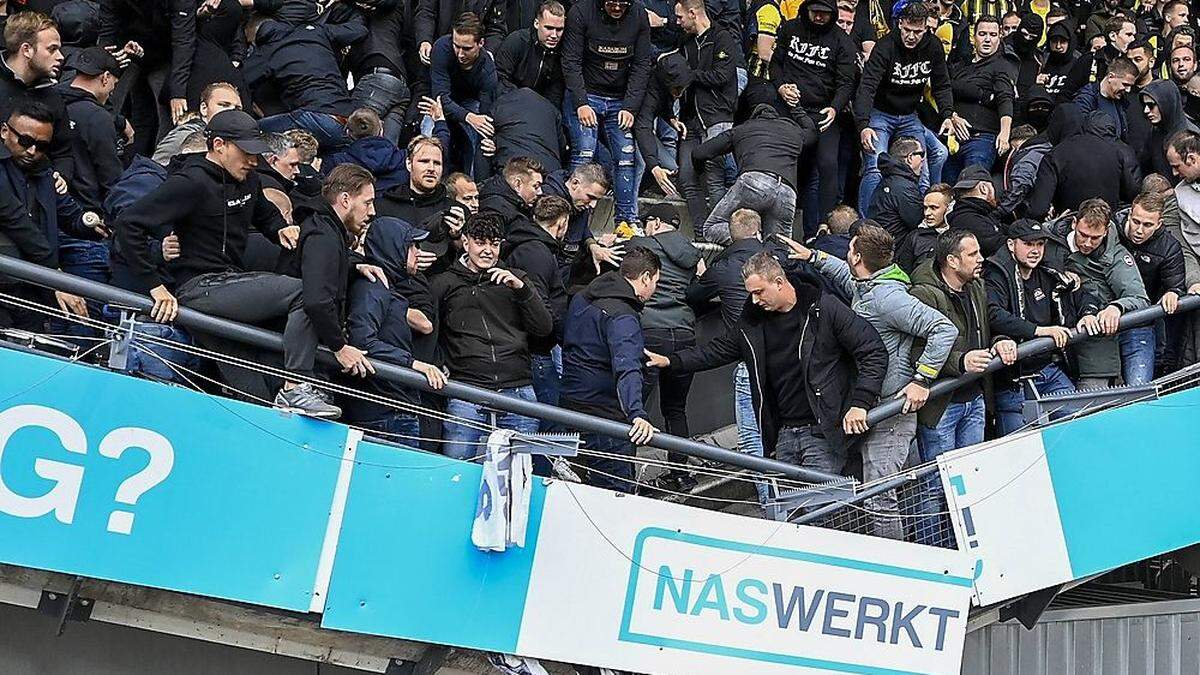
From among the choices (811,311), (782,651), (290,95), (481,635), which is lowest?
(481,635)

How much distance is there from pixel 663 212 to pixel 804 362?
2969mm

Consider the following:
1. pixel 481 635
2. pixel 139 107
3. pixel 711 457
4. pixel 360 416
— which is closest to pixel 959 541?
pixel 711 457

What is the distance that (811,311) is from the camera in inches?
294

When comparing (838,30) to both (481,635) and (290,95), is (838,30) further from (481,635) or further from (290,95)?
(481,635)

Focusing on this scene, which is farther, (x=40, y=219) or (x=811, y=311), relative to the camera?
(x=811, y=311)

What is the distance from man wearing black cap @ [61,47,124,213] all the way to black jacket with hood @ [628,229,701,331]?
262cm

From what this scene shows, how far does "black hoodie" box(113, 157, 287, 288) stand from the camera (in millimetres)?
6141

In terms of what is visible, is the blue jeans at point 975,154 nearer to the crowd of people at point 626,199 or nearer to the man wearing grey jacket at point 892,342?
the crowd of people at point 626,199

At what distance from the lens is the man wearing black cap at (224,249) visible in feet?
20.3

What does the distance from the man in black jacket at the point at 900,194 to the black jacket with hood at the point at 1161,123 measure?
76.0 inches

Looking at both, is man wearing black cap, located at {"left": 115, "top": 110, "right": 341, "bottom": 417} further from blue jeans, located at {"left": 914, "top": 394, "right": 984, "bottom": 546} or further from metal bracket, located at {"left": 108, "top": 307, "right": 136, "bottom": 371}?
blue jeans, located at {"left": 914, "top": 394, "right": 984, "bottom": 546}

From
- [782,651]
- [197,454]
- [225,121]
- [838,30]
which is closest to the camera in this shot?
[197,454]

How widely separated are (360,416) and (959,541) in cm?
271

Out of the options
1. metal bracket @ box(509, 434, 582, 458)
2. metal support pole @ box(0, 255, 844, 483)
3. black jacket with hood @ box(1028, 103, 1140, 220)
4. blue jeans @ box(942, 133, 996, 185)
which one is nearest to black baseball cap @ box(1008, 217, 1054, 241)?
black jacket with hood @ box(1028, 103, 1140, 220)
